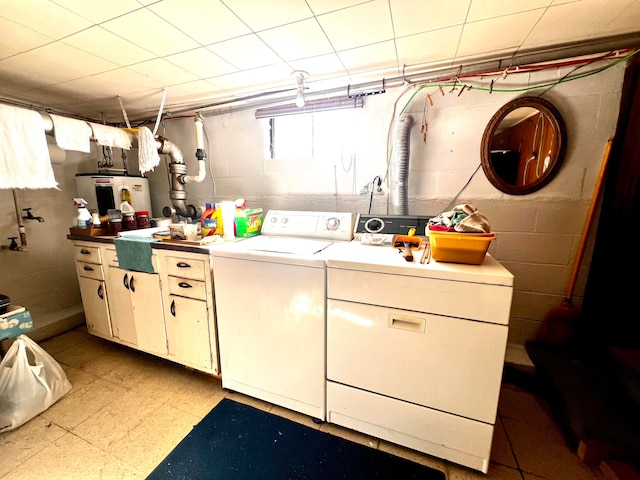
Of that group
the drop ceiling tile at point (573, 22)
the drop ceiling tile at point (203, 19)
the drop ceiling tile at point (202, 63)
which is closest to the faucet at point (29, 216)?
the drop ceiling tile at point (202, 63)

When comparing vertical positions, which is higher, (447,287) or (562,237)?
(562,237)

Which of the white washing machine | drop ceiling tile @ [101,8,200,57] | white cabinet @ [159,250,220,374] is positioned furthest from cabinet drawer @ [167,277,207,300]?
drop ceiling tile @ [101,8,200,57]

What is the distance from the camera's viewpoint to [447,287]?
1109mm

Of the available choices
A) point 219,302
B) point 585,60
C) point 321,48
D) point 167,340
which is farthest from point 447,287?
point 167,340

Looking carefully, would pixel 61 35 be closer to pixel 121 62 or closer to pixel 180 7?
pixel 121 62

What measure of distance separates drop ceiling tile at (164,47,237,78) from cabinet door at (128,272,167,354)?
1.41 m

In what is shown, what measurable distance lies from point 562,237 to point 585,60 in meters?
1.03

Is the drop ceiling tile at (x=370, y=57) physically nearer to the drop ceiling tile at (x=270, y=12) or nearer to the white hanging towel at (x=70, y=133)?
the drop ceiling tile at (x=270, y=12)

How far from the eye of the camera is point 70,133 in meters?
1.86

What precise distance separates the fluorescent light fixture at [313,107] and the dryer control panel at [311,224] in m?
0.84

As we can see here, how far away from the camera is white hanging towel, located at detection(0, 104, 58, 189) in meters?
1.57

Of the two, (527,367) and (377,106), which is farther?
(377,106)

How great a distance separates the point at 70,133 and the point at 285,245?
71.2 inches

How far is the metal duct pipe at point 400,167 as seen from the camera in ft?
5.78
